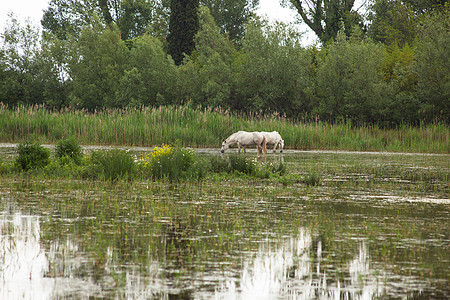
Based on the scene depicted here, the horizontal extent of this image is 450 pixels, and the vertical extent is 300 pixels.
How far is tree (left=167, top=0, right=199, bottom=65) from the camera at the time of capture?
4731 centimetres

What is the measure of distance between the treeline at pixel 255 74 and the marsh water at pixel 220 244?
25007mm

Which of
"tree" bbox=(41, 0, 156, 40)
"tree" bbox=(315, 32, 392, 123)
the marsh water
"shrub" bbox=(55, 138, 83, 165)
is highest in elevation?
"tree" bbox=(41, 0, 156, 40)

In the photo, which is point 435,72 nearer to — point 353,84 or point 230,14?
point 353,84

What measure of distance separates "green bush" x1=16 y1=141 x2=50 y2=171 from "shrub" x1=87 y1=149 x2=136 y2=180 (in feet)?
5.23

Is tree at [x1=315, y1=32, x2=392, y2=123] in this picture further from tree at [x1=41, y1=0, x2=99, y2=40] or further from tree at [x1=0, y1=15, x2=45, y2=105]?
tree at [x1=41, y1=0, x2=99, y2=40]

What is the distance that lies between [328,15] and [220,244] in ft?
155

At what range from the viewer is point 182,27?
47.6 m

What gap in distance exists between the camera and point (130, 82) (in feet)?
138

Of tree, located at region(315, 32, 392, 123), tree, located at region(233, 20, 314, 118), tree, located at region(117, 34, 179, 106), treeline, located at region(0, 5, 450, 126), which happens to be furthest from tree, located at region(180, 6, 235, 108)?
tree, located at region(315, 32, 392, 123)

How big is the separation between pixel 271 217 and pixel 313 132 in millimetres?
21231

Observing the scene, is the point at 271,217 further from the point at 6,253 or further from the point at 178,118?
the point at 178,118

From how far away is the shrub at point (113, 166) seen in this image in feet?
39.1

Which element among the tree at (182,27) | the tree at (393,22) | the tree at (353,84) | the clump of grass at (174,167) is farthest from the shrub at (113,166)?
the tree at (393,22)

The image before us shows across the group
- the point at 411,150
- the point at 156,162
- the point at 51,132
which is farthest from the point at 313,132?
the point at 156,162
